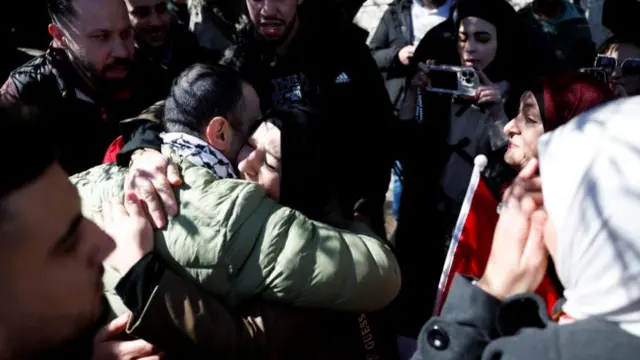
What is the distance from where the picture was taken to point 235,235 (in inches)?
63.4

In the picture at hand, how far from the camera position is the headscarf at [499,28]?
3.23m

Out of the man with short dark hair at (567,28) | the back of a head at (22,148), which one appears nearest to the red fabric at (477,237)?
the back of a head at (22,148)

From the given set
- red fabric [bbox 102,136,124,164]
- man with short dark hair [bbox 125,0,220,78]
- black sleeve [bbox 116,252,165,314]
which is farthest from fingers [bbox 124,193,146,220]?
man with short dark hair [bbox 125,0,220,78]

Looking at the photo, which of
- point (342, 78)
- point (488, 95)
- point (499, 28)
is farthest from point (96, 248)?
point (499, 28)

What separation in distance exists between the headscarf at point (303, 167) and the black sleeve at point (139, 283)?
0.50 m

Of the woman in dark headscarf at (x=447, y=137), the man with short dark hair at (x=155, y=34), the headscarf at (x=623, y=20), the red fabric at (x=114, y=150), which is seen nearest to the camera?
the red fabric at (x=114, y=150)

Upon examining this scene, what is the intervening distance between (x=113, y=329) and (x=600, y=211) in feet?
3.78

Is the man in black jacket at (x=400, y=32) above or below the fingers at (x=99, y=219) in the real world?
below

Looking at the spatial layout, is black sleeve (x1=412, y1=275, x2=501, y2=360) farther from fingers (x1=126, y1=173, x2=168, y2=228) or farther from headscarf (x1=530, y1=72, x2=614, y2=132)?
headscarf (x1=530, y1=72, x2=614, y2=132)

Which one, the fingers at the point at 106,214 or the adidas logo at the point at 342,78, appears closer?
the fingers at the point at 106,214

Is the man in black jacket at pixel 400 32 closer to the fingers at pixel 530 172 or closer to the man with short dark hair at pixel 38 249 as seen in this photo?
the fingers at pixel 530 172

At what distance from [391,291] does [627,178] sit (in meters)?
0.69

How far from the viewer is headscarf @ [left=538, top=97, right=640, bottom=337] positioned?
4.31ft

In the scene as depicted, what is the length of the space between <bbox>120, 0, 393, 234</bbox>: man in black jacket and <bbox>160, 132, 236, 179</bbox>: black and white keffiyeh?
0.84m
